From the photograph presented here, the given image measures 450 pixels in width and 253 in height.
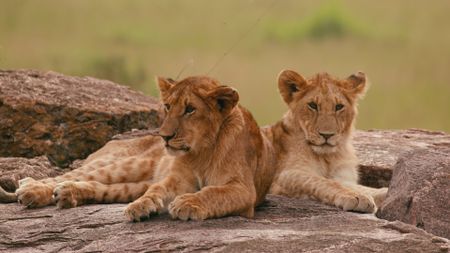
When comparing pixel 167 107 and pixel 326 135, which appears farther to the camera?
pixel 326 135

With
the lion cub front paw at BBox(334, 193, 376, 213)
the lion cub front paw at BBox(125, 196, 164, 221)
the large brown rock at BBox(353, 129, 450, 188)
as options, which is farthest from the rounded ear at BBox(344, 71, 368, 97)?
the lion cub front paw at BBox(125, 196, 164, 221)

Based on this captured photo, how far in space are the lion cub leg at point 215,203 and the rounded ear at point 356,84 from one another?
2030 mm

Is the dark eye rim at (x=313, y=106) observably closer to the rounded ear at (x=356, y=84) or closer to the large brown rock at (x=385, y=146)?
the rounded ear at (x=356, y=84)

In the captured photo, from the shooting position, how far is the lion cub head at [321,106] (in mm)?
7652

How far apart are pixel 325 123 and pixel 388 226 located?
6.90ft

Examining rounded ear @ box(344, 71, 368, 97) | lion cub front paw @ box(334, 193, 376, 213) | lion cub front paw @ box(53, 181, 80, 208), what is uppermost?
rounded ear @ box(344, 71, 368, 97)

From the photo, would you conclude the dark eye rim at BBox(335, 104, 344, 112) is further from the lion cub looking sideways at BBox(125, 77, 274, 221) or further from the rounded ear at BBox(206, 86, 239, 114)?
the rounded ear at BBox(206, 86, 239, 114)

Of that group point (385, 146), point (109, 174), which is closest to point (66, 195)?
point (109, 174)

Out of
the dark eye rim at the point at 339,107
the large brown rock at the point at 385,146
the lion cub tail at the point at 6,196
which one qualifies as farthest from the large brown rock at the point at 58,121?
the dark eye rim at the point at 339,107

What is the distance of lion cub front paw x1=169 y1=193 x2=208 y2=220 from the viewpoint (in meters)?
5.62

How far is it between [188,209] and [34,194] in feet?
4.00

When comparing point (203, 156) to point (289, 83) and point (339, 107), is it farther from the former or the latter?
point (289, 83)

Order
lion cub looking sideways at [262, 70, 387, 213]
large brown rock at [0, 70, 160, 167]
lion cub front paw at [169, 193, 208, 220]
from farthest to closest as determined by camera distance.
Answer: large brown rock at [0, 70, 160, 167], lion cub looking sideways at [262, 70, 387, 213], lion cub front paw at [169, 193, 208, 220]

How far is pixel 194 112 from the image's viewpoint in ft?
19.3
